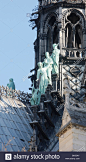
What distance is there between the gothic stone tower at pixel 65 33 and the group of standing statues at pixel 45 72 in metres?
1.13

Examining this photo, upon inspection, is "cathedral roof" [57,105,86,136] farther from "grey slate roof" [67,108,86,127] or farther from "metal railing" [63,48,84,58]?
"metal railing" [63,48,84,58]

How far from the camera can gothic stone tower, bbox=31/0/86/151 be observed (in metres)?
51.8

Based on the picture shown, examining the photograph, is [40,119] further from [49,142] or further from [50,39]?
[50,39]

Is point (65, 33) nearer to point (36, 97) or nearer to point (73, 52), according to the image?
point (73, 52)

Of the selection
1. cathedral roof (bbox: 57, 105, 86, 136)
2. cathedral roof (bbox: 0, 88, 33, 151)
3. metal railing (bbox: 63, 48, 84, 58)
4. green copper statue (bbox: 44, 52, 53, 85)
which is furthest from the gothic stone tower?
cathedral roof (bbox: 57, 105, 86, 136)

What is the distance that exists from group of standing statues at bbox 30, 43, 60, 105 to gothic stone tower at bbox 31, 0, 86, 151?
3.70 feet

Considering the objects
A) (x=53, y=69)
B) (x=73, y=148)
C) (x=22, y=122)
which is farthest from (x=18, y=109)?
(x=73, y=148)

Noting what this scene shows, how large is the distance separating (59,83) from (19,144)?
790 cm

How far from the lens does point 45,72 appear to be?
48844mm

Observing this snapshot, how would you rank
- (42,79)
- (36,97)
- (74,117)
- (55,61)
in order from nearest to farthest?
(74,117)
(36,97)
(42,79)
(55,61)

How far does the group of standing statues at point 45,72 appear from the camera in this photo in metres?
48.0

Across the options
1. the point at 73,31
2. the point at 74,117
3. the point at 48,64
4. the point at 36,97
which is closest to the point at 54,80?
the point at 48,64


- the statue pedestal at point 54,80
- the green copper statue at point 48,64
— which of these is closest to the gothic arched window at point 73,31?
the green copper statue at point 48,64

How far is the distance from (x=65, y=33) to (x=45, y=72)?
7588 mm
